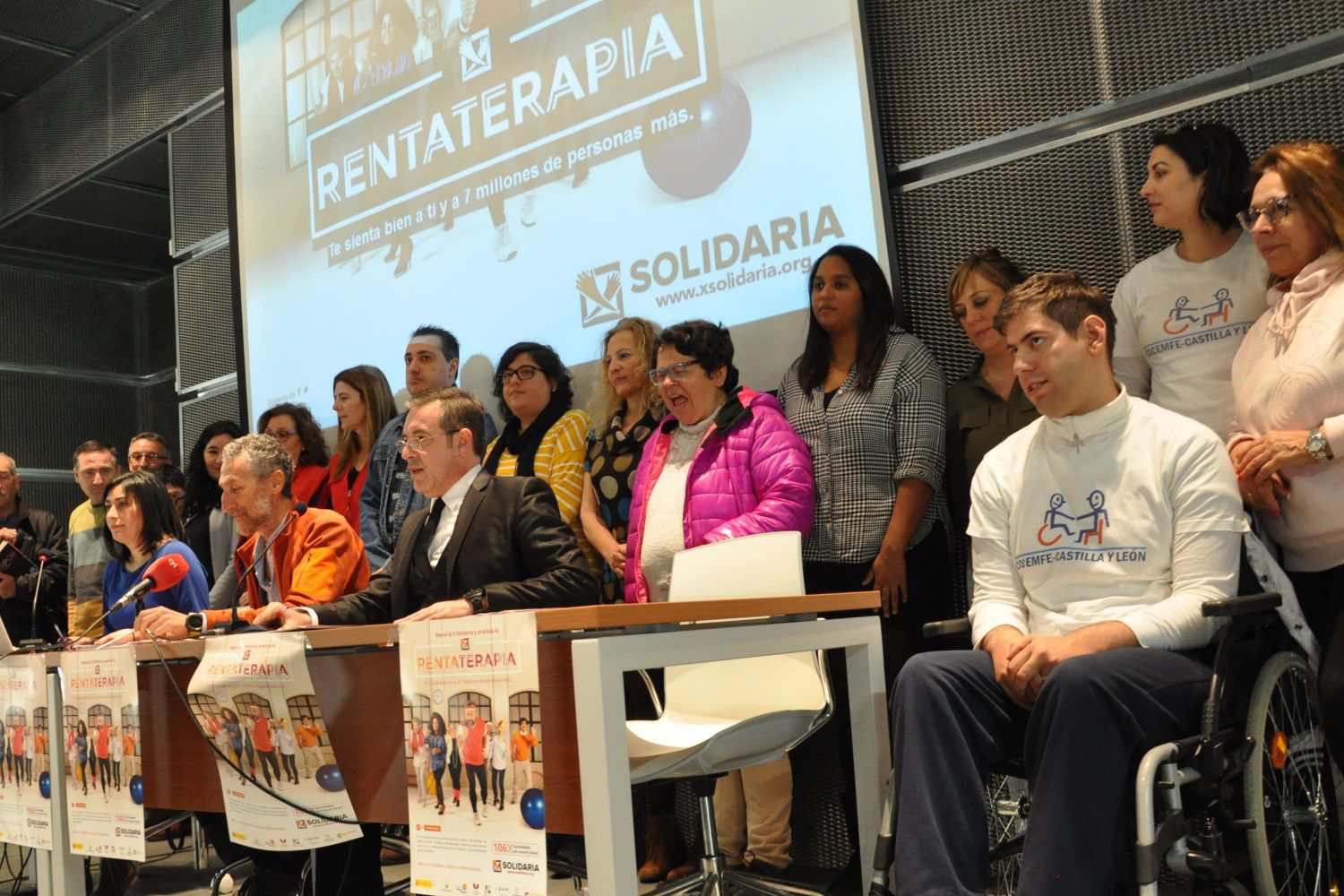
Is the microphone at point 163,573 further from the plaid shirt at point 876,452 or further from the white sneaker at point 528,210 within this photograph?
the white sneaker at point 528,210

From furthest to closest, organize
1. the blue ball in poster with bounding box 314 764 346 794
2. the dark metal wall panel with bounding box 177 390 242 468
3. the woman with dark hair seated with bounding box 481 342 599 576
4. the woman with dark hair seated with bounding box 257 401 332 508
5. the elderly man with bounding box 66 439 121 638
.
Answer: the dark metal wall panel with bounding box 177 390 242 468, the woman with dark hair seated with bounding box 257 401 332 508, the elderly man with bounding box 66 439 121 638, the woman with dark hair seated with bounding box 481 342 599 576, the blue ball in poster with bounding box 314 764 346 794

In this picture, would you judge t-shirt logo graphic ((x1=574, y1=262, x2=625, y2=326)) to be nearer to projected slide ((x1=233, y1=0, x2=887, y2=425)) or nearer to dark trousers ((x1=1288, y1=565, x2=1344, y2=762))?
projected slide ((x1=233, y1=0, x2=887, y2=425))

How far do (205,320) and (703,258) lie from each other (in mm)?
3244

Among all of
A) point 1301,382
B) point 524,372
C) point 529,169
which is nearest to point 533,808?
point 1301,382

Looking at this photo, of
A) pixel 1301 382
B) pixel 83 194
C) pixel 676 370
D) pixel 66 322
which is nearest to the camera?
pixel 1301 382

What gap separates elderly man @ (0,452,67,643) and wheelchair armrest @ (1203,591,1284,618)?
4.66 metres

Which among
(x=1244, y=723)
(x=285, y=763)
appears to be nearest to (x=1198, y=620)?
(x=1244, y=723)

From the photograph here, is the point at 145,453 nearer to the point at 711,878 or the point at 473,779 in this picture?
the point at 711,878

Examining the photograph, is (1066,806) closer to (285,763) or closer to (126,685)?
(285,763)

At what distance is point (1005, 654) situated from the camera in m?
2.05

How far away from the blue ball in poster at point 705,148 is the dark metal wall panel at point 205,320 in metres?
2.68

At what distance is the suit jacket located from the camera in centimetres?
277

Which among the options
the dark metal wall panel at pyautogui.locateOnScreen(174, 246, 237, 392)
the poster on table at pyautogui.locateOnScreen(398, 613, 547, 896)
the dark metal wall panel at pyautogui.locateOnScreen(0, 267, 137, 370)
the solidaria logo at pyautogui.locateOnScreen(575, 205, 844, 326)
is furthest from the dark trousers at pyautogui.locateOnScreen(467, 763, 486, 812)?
the dark metal wall panel at pyautogui.locateOnScreen(0, 267, 137, 370)

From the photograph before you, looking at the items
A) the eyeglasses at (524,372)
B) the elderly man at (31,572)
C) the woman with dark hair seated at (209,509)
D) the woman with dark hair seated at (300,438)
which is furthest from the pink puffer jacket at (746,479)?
the elderly man at (31,572)
